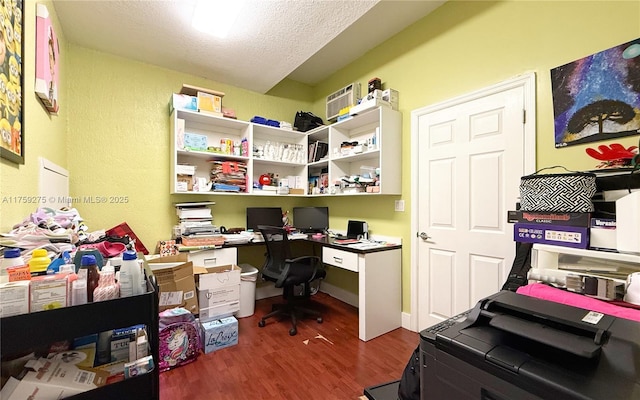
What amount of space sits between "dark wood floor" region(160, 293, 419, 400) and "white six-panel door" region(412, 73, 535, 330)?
0.62 metres

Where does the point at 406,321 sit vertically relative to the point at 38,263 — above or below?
below

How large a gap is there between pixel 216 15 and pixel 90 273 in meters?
2.13

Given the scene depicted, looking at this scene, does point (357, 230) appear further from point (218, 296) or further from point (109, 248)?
point (109, 248)

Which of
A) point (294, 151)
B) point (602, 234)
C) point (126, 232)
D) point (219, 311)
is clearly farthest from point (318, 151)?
point (602, 234)

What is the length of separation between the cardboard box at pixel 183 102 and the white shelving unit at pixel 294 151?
0.21 ft

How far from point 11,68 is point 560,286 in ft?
8.01

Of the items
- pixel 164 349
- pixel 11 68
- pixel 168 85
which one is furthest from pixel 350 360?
pixel 168 85

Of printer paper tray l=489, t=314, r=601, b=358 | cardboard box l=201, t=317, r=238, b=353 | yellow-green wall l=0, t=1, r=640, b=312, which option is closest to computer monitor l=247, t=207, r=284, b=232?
yellow-green wall l=0, t=1, r=640, b=312

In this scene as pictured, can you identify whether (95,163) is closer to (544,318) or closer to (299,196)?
(299,196)

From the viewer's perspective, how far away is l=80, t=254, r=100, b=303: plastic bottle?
2.70 feet

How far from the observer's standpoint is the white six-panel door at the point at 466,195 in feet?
6.63

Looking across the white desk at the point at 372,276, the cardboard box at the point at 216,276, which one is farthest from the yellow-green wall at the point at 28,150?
the white desk at the point at 372,276

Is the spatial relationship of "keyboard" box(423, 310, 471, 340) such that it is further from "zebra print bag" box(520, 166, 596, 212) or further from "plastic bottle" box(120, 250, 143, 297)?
"plastic bottle" box(120, 250, 143, 297)

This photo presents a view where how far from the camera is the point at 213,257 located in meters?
2.78
